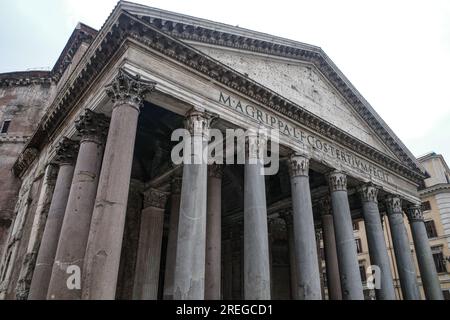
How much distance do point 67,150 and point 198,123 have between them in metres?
3.98

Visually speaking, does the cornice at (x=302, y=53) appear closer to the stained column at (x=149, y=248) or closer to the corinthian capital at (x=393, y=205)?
the corinthian capital at (x=393, y=205)

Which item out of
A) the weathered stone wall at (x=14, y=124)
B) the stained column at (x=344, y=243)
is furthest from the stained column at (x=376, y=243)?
the weathered stone wall at (x=14, y=124)

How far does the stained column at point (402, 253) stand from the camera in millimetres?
11039

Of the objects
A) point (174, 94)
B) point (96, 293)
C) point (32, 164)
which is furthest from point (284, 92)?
point (32, 164)

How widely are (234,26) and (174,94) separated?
2.96 metres

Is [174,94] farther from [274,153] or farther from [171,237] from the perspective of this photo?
[171,237]

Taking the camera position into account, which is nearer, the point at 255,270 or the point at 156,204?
the point at 255,270

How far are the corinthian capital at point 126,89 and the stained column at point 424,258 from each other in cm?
1145

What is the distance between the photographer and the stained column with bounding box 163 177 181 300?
9.59 metres

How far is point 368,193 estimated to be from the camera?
11.5 meters

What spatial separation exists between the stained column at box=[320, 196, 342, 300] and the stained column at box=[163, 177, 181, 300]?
5.73 meters

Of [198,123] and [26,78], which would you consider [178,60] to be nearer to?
[198,123]
